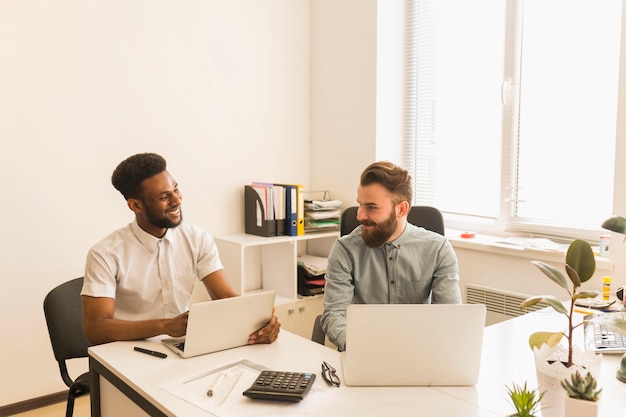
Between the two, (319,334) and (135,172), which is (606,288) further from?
(135,172)

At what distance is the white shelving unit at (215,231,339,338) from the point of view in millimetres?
3555

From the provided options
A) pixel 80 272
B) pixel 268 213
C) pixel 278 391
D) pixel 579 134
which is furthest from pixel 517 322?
pixel 80 272

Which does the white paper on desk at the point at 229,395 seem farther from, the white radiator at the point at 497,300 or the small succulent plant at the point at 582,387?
the white radiator at the point at 497,300

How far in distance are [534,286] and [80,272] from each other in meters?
2.41

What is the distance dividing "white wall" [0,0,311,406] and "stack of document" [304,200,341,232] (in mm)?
371

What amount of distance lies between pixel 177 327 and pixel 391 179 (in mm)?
931

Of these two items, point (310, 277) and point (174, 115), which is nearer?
point (174, 115)

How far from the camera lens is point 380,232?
220 centimetres

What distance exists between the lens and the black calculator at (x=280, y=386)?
1.54 metres

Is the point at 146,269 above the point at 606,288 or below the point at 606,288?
above

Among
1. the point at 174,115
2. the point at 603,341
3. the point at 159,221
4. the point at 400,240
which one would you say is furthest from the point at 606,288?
the point at 174,115

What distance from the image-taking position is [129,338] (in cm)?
201

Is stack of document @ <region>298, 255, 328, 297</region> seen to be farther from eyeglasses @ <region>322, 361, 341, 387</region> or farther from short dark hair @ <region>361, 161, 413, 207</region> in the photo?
eyeglasses @ <region>322, 361, 341, 387</region>

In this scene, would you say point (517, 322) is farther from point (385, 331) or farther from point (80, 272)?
point (80, 272)
